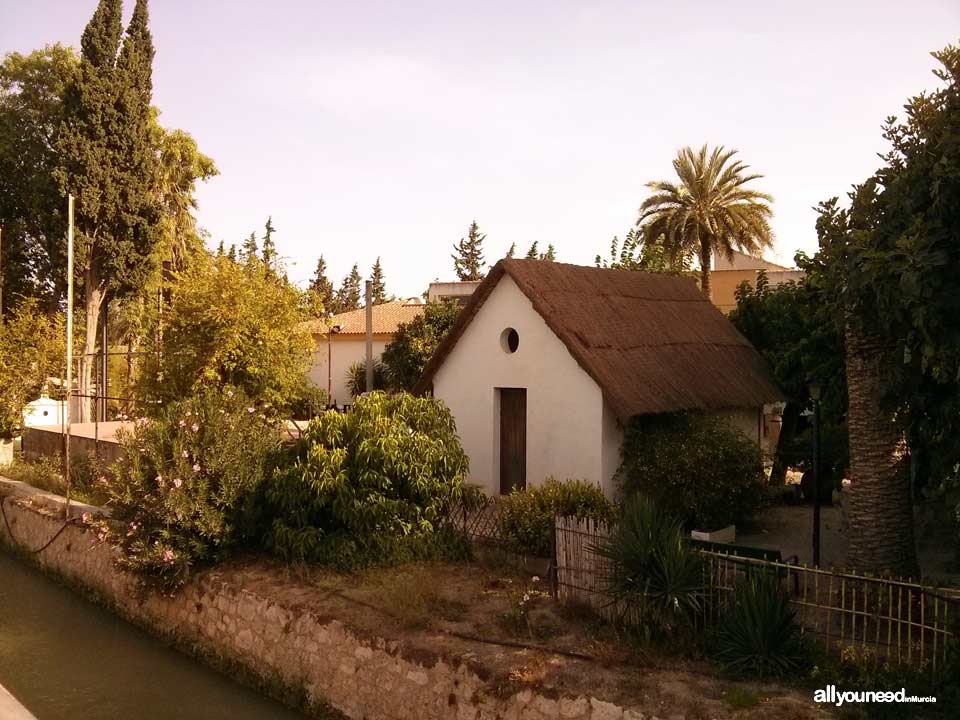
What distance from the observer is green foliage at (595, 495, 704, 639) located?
842 centimetres

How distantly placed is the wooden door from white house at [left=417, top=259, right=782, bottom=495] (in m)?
0.02

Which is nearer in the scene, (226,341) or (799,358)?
(226,341)

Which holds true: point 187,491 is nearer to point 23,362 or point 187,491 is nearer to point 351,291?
point 23,362

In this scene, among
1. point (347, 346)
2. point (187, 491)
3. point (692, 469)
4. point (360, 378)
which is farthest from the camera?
point (347, 346)

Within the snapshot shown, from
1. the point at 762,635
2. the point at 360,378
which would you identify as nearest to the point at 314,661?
the point at 762,635

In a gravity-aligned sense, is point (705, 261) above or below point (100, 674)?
above

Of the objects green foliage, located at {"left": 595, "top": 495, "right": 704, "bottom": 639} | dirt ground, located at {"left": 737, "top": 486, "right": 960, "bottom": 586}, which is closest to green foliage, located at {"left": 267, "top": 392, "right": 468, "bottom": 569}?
green foliage, located at {"left": 595, "top": 495, "right": 704, "bottom": 639}

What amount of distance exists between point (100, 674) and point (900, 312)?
39.0ft

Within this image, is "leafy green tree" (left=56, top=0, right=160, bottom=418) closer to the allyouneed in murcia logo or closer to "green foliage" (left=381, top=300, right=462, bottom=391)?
"green foliage" (left=381, top=300, right=462, bottom=391)

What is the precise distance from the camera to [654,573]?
28.2 feet

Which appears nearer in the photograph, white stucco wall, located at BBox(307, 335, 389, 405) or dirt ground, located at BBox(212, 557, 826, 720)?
dirt ground, located at BBox(212, 557, 826, 720)

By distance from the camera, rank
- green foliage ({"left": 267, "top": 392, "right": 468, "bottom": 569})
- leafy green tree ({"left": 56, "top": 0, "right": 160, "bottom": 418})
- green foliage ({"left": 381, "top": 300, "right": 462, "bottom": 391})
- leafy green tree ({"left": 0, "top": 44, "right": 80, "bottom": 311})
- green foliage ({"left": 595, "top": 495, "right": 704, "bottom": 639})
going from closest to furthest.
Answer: green foliage ({"left": 595, "top": 495, "right": 704, "bottom": 639}) → green foliage ({"left": 267, "top": 392, "right": 468, "bottom": 569}) → leafy green tree ({"left": 56, "top": 0, "right": 160, "bottom": 418}) → green foliage ({"left": 381, "top": 300, "right": 462, "bottom": 391}) → leafy green tree ({"left": 0, "top": 44, "right": 80, "bottom": 311})

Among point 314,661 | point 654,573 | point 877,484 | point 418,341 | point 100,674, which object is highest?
point 418,341

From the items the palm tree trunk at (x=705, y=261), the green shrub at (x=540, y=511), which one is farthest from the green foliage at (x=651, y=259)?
the green shrub at (x=540, y=511)
